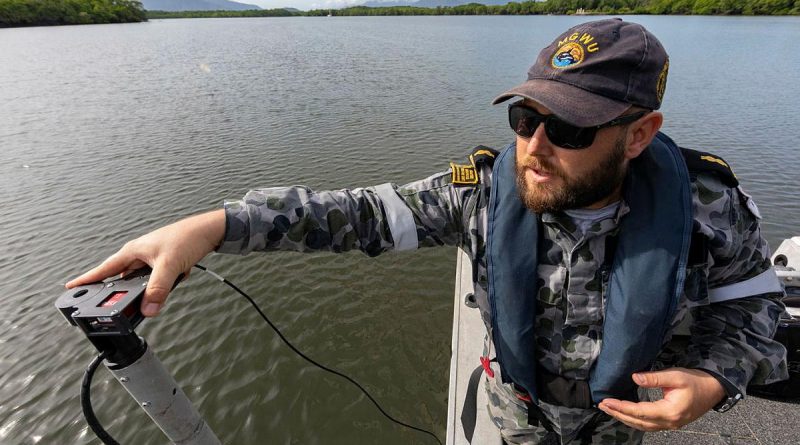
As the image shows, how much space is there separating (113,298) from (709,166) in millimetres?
2360

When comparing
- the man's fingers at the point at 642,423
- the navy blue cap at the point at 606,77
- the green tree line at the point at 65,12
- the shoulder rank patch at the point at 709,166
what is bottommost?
the man's fingers at the point at 642,423

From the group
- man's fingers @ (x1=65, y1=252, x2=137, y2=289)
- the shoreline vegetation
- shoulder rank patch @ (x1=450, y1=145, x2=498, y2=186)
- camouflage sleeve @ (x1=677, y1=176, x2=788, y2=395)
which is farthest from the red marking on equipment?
the shoreline vegetation

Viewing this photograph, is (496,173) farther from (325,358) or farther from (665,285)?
(325,358)

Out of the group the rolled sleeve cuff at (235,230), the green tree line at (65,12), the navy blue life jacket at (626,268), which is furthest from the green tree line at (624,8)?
the rolled sleeve cuff at (235,230)

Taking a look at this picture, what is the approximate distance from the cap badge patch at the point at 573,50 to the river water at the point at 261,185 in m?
4.62

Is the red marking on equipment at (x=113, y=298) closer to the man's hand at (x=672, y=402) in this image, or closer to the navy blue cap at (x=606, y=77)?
the navy blue cap at (x=606, y=77)

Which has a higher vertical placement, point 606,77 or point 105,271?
point 606,77

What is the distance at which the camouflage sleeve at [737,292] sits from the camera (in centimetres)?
159

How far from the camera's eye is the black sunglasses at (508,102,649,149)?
4.91 ft

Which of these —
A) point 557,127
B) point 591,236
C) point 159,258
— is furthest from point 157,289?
point 591,236

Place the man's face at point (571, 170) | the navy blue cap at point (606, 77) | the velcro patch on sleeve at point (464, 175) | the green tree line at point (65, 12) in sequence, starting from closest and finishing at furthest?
the navy blue cap at point (606, 77), the man's face at point (571, 170), the velcro patch on sleeve at point (464, 175), the green tree line at point (65, 12)

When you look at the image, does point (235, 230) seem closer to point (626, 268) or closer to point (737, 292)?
point (626, 268)

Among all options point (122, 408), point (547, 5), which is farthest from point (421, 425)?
point (547, 5)

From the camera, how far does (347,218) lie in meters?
1.69
